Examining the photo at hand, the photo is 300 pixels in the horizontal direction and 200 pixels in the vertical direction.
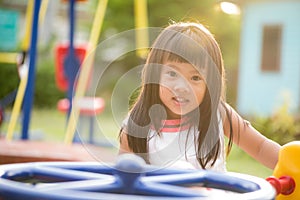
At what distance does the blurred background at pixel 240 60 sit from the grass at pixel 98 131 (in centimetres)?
1

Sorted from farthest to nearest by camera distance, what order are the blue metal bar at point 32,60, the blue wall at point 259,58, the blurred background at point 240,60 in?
the blue wall at point 259,58
the blurred background at point 240,60
the blue metal bar at point 32,60

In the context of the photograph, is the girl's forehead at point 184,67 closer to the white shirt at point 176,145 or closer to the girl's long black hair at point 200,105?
the girl's long black hair at point 200,105

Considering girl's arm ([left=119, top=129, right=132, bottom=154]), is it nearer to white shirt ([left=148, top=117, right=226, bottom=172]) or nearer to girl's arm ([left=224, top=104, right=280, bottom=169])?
white shirt ([left=148, top=117, right=226, bottom=172])

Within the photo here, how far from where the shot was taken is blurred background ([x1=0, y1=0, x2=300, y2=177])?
515 centimetres

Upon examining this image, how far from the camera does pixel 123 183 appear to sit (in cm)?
80

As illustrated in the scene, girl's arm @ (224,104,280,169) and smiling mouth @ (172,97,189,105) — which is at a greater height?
smiling mouth @ (172,97,189,105)

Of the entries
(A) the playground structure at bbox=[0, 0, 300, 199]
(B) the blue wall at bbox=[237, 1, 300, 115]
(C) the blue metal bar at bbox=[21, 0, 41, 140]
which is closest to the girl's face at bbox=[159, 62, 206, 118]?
(A) the playground structure at bbox=[0, 0, 300, 199]

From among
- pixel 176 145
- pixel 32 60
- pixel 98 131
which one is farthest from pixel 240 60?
pixel 176 145

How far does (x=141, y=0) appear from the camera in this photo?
154 inches

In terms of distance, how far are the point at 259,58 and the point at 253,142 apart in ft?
23.0

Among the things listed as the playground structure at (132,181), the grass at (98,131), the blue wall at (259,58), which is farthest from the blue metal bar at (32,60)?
the blue wall at (259,58)

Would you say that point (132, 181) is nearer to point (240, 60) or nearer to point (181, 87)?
point (181, 87)

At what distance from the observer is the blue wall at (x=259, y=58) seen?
25.6ft

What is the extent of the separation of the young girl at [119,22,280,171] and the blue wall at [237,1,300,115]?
253 inches
